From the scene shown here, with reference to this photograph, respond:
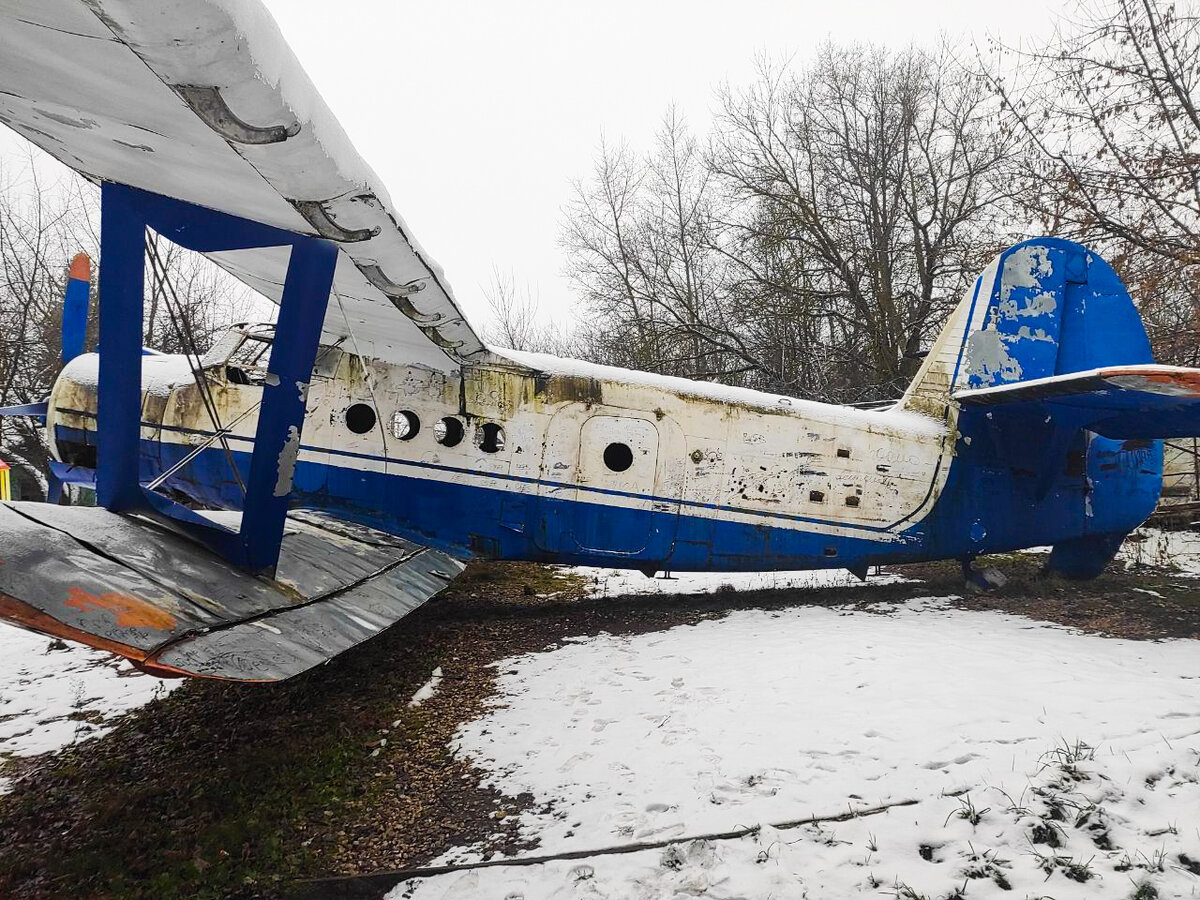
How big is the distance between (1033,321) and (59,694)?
29.5 ft

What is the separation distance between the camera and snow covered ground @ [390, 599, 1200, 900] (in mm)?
2109

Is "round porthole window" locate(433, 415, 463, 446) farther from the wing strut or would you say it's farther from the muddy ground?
the wing strut

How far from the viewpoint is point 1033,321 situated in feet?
20.5

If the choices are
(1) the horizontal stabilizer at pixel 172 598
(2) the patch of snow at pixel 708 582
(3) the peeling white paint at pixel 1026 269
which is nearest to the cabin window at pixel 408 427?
(1) the horizontal stabilizer at pixel 172 598

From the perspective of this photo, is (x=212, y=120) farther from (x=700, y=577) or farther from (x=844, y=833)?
(x=700, y=577)

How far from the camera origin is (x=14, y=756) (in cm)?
340

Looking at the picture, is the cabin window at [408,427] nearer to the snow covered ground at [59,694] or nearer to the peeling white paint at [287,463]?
the peeling white paint at [287,463]

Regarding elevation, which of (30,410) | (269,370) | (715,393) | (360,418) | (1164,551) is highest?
(715,393)

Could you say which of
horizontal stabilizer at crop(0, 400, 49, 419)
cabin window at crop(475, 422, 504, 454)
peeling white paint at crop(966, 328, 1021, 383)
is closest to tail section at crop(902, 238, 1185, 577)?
peeling white paint at crop(966, 328, 1021, 383)

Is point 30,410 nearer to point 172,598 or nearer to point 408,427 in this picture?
point 408,427

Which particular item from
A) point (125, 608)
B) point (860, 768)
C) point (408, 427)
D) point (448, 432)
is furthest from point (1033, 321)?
point (125, 608)

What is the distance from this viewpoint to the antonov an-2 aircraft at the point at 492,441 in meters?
3.06

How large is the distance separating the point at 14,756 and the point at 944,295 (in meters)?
17.7

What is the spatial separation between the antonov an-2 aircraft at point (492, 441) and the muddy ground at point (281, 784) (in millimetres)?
705
